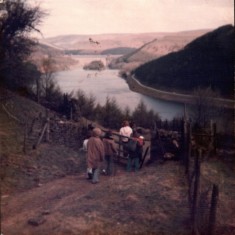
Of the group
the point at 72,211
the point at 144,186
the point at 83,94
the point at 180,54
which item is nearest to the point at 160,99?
the point at 180,54

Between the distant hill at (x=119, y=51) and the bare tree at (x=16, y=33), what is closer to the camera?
the distant hill at (x=119, y=51)

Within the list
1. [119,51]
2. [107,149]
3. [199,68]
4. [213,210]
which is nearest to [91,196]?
[107,149]

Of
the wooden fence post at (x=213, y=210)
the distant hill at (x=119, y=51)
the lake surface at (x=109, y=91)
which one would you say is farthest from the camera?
the lake surface at (x=109, y=91)

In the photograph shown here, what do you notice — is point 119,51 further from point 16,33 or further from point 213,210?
point 213,210

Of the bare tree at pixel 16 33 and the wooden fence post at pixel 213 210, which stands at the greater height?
the bare tree at pixel 16 33

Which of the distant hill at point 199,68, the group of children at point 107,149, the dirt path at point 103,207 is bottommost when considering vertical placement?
the dirt path at point 103,207

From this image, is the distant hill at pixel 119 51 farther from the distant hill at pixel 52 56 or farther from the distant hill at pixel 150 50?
the distant hill at pixel 52 56

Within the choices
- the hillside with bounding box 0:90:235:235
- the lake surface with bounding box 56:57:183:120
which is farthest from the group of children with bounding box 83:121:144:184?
the lake surface with bounding box 56:57:183:120

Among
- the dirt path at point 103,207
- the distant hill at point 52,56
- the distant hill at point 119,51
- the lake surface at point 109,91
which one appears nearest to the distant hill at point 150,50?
the distant hill at point 119,51

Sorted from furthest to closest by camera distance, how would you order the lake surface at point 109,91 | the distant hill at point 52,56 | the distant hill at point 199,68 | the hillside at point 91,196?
the distant hill at point 199,68 → the lake surface at point 109,91 → the distant hill at point 52,56 → the hillside at point 91,196
